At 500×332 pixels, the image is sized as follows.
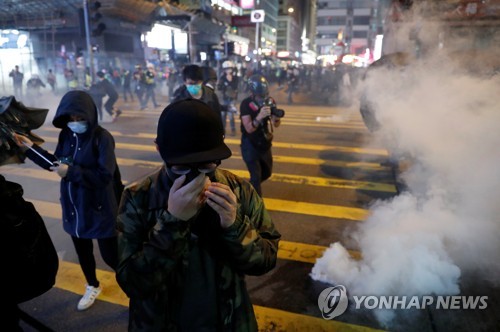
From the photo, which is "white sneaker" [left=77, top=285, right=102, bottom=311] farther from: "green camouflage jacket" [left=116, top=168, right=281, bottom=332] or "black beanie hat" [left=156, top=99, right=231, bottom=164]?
"black beanie hat" [left=156, top=99, right=231, bottom=164]

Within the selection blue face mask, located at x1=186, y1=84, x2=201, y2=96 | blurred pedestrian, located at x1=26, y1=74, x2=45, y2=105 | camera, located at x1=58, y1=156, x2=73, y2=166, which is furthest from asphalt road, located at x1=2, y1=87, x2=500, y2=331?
blurred pedestrian, located at x1=26, y1=74, x2=45, y2=105

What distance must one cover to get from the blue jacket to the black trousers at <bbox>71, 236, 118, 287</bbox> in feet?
0.39

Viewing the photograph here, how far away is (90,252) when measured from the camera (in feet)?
10.5

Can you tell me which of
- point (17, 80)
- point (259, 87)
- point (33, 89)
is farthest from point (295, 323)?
point (17, 80)

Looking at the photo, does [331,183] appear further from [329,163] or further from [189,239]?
[189,239]

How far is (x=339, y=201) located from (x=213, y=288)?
14.9 ft

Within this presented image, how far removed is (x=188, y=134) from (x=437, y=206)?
390 cm

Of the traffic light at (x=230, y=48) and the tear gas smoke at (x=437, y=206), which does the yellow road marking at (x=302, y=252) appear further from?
the traffic light at (x=230, y=48)

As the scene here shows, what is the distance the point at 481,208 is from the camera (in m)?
3.99

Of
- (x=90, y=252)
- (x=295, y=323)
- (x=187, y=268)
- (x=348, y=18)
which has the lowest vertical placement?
(x=295, y=323)

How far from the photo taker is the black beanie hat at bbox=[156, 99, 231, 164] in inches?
53.3

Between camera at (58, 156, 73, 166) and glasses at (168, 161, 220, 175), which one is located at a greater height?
glasses at (168, 161, 220, 175)

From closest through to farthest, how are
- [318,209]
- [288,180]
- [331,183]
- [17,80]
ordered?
[318,209], [331,183], [288,180], [17,80]

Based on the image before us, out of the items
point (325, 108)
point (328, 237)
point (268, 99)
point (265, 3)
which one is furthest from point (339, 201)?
point (265, 3)
